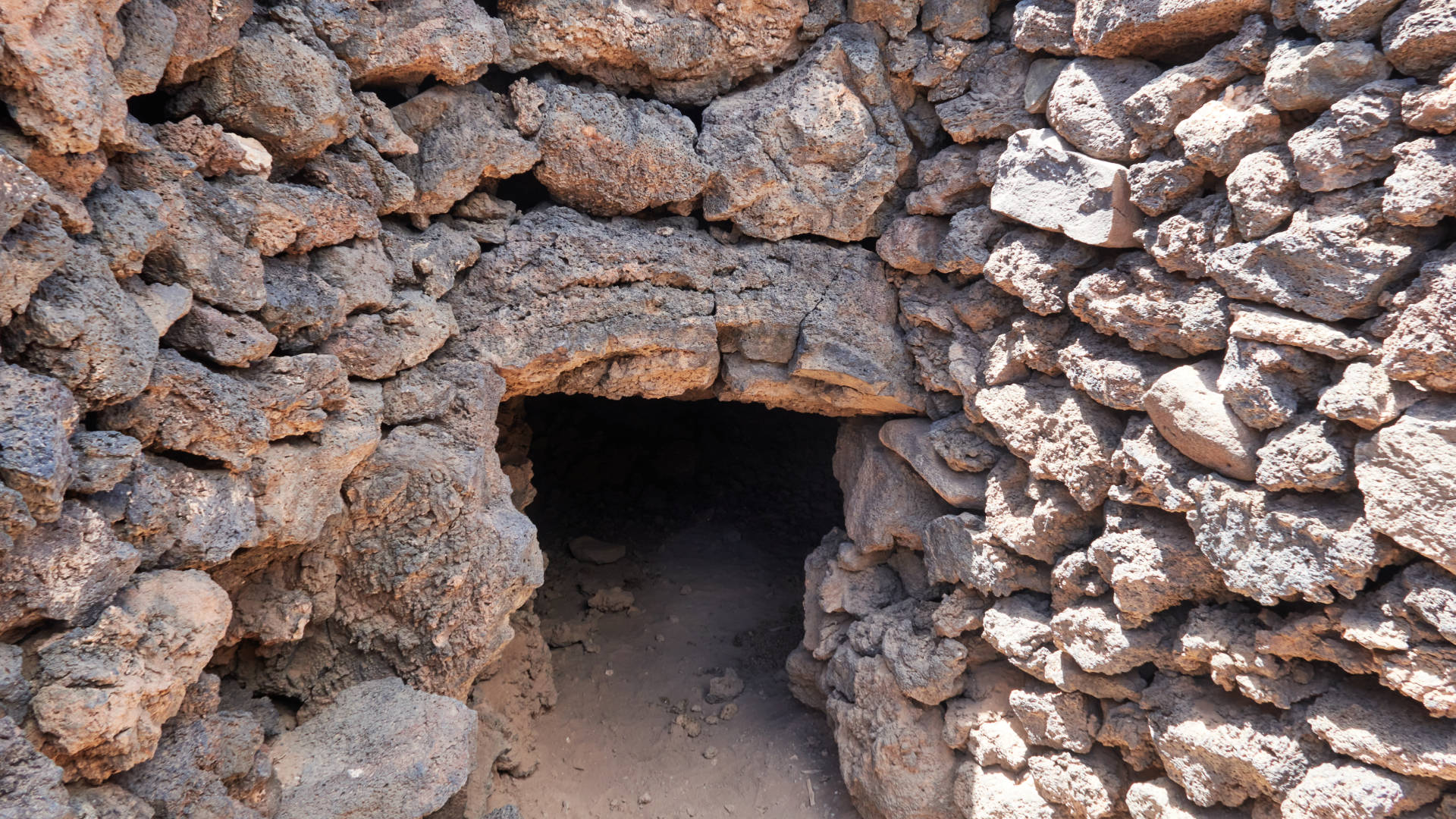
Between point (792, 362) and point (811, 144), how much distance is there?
0.75 meters

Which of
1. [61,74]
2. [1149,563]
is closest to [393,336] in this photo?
[61,74]

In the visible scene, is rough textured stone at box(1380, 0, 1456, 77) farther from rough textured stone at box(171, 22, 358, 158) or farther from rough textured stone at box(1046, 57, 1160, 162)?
rough textured stone at box(171, 22, 358, 158)

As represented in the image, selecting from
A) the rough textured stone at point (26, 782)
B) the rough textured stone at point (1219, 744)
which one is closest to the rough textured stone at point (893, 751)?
the rough textured stone at point (1219, 744)

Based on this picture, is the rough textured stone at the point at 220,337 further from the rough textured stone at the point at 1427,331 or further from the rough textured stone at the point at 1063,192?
the rough textured stone at the point at 1427,331

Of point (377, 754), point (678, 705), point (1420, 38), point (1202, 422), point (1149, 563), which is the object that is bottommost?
point (678, 705)

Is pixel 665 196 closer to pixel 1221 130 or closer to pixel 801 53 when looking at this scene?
pixel 801 53

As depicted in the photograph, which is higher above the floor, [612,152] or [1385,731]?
[612,152]

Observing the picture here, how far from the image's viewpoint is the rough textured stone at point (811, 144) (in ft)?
9.98

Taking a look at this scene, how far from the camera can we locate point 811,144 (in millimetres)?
3076

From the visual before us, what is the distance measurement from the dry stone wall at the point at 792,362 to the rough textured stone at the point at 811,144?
2 cm

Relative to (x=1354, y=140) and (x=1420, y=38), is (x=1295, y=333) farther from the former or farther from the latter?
(x=1420, y=38)

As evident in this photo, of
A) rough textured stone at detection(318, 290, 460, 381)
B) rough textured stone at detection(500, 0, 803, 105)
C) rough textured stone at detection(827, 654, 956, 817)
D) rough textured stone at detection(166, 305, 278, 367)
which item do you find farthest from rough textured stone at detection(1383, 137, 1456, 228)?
rough textured stone at detection(166, 305, 278, 367)

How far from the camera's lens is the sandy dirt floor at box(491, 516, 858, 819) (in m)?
3.44

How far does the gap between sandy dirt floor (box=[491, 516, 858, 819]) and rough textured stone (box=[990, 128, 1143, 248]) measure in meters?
2.15
